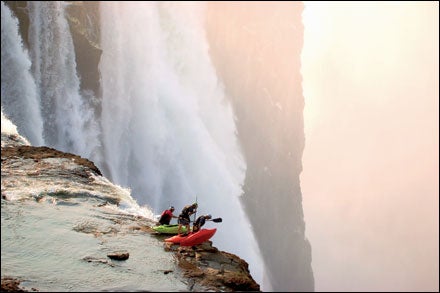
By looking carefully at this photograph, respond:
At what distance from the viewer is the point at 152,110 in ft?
130

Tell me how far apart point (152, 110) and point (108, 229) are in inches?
1086

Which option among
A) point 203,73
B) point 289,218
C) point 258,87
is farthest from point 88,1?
point 289,218

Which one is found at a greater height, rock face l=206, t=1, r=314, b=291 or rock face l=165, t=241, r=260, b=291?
rock face l=206, t=1, r=314, b=291

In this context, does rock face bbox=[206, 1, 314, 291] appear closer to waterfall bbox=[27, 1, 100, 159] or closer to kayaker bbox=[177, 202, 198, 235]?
waterfall bbox=[27, 1, 100, 159]

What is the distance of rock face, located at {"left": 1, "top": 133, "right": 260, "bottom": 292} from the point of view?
962cm

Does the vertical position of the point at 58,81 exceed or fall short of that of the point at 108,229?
it exceeds it

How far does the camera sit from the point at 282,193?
239 ft

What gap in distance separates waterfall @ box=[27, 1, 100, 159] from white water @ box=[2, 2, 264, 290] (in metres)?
0.07

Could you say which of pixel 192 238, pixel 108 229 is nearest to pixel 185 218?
pixel 192 238

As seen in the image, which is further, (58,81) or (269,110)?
(269,110)

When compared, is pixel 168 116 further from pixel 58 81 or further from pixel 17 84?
pixel 17 84

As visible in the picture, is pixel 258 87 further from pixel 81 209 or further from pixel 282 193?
pixel 81 209

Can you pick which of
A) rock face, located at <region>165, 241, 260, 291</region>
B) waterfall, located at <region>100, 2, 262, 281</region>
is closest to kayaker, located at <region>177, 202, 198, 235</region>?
rock face, located at <region>165, 241, 260, 291</region>

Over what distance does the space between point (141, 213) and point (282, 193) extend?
193 ft
